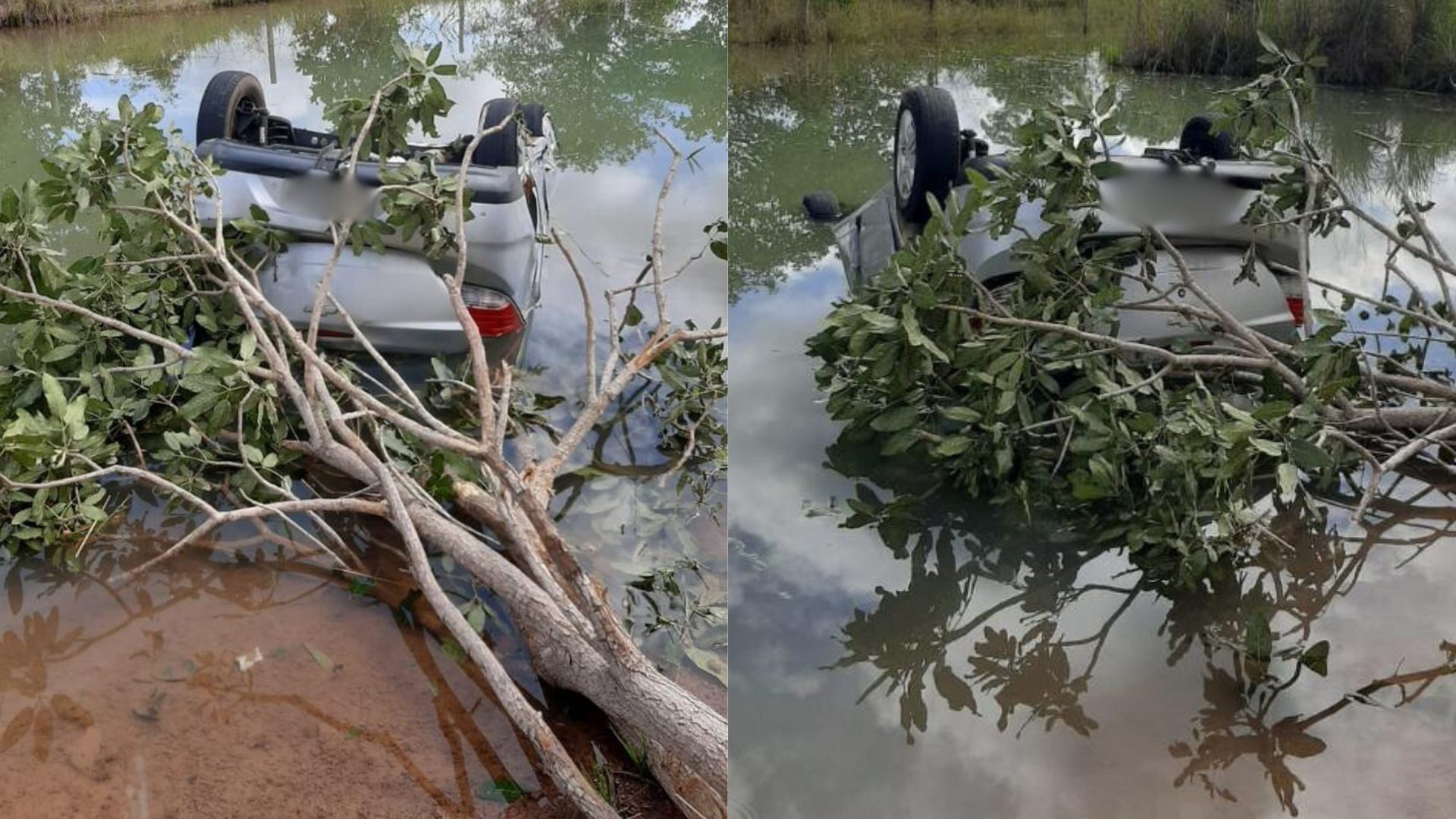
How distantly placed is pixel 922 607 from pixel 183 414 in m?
2.30

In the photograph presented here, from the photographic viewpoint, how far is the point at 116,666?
3.18 metres

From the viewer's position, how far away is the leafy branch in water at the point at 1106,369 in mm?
3475

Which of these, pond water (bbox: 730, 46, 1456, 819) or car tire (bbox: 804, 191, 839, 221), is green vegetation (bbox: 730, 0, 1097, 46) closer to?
car tire (bbox: 804, 191, 839, 221)

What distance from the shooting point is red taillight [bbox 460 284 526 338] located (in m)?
4.48

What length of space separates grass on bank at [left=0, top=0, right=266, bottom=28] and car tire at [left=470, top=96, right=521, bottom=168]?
11466mm

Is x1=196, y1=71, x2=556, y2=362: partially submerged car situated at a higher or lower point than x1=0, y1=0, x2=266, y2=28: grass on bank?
lower

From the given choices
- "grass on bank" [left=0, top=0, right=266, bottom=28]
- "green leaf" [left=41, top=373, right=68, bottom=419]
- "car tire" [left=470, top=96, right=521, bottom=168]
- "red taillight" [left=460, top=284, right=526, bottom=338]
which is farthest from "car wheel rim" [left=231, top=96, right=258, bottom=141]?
"grass on bank" [left=0, top=0, right=266, bottom=28]

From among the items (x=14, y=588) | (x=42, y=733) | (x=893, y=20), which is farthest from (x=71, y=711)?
(x=893, y=20)

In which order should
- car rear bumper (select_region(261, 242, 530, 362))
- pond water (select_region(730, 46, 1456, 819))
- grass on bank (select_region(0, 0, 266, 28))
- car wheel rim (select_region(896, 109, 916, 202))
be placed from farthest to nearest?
grass on bank (select_region(0, 0, 266, 28)), car wheel rim (select_region(896, 109, 916, 202)), car rear bumper (select_region(261, 242, 530, 362)), pond water (select_region(730, 46, 1456, 819))

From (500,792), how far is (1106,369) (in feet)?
7.45

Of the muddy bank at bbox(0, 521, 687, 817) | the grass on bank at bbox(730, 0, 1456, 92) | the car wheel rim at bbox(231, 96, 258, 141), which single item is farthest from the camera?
the grass on bank at bbox(730, 0, 1456, 92)

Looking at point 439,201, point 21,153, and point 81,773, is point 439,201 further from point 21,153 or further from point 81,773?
point 21,153

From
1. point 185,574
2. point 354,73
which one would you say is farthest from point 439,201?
point 354,73

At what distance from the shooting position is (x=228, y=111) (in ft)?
16.3
